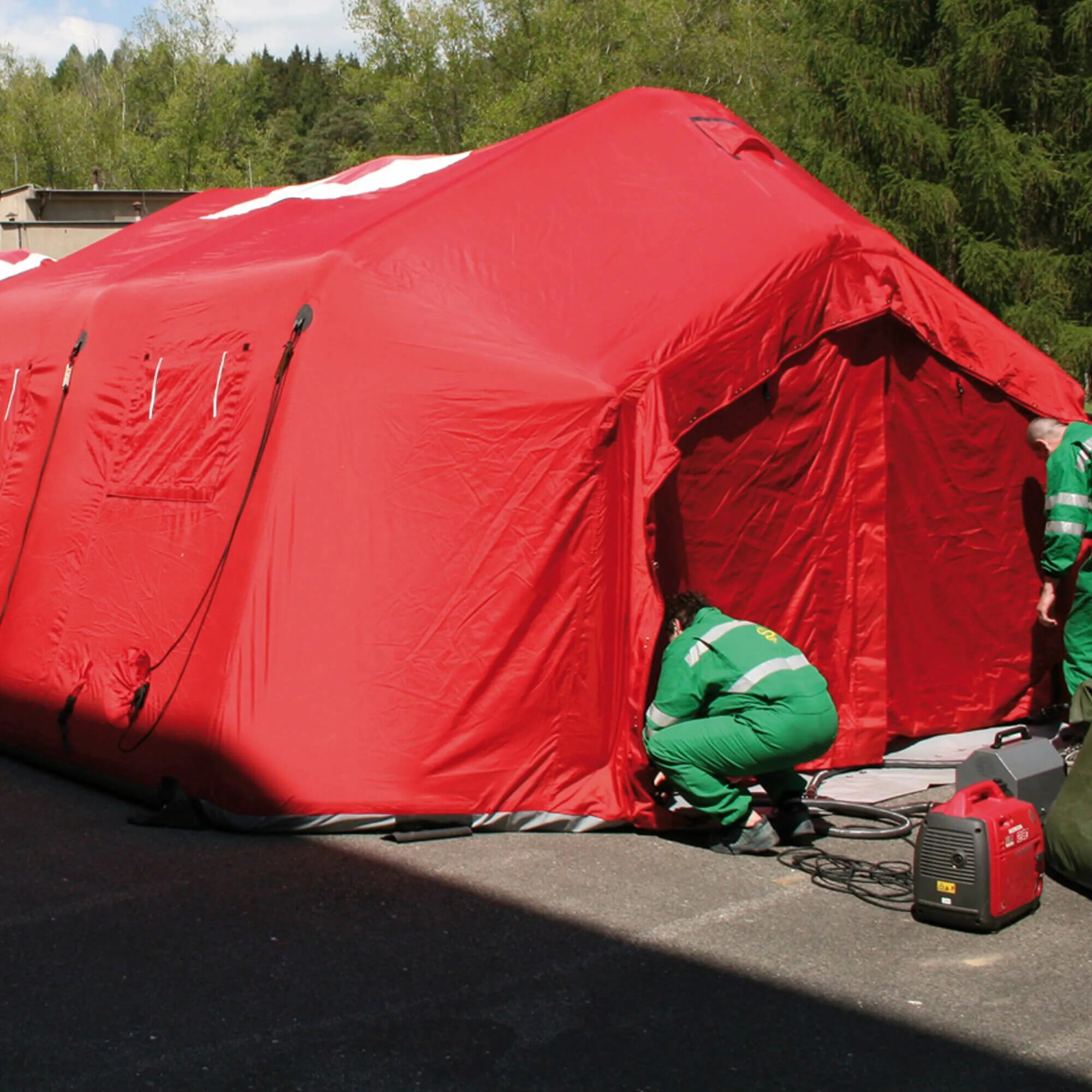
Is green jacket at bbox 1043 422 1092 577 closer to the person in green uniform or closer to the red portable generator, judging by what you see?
the person in green uniform

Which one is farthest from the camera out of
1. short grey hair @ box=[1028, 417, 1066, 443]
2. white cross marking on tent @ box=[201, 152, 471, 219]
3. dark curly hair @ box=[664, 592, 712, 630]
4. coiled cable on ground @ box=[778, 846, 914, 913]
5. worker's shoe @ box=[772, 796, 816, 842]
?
white cross marking on tent @ box=[201, 152, 471, 219]

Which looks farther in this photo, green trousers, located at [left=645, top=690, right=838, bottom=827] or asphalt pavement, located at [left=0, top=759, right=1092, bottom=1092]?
green trousers, located at [left=645, top=690, right=838, bottom=827]

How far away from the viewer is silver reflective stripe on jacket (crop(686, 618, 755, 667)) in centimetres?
536

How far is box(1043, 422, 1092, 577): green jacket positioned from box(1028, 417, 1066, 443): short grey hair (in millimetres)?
73

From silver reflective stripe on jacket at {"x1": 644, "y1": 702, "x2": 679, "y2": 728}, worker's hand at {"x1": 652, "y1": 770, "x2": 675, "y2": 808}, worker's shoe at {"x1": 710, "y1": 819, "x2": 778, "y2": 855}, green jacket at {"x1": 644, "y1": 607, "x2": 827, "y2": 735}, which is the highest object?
green jacket at {"x1": 644, "y1": 607, "x2": 827, "y2": 735}

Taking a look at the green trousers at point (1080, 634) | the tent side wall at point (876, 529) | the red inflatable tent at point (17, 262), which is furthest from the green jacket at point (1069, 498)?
the red inflatable tent at point (17, 262)

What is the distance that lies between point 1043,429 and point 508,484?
3004 mm

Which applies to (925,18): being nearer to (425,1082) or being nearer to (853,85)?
(853,85)

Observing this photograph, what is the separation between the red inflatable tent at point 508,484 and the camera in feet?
18.1

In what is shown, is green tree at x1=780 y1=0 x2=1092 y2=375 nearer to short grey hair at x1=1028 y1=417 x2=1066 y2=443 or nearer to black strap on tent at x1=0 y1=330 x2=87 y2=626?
short grey hair at x1=1028 y1=417 x2=1066 y2=443

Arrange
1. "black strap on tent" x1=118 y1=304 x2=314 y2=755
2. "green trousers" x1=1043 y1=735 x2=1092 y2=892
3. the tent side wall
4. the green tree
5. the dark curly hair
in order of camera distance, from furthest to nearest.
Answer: the green tree, the tent side wall, "black strap on tent" x1=118 y1=304 x2=314 y2=755, the dark curly hair, "green trousers" x1=1043 y1=735 x2=1092 y2=892

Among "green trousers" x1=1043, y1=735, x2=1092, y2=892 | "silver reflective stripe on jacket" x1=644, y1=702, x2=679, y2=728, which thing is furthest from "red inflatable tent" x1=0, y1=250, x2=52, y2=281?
"green trousers" x1=1043, y1=735, x2=1092, y2=892

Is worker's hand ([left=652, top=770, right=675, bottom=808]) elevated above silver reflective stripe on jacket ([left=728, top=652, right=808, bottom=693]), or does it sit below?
below

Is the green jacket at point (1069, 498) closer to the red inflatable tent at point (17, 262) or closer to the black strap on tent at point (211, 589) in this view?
the black strap on tent at point (211, 589)
